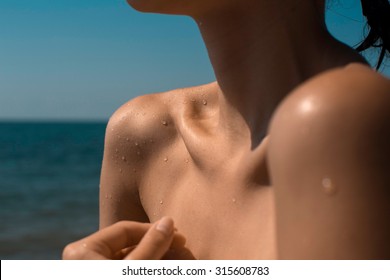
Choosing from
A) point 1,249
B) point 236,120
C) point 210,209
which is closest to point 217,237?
point 210,209

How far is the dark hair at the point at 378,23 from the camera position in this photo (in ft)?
4.71

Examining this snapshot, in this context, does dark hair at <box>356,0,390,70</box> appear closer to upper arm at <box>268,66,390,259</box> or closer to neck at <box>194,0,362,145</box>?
neck at <box>194,0,362,145</box>

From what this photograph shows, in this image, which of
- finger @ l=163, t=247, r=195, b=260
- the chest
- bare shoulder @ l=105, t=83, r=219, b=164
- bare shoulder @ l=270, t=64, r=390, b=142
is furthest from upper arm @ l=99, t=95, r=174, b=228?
bare shoulder @ l=270, t=64, r=390, b=142

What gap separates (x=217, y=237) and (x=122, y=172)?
0.53m

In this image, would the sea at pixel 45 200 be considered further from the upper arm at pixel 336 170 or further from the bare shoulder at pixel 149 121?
the upper arm at pixel 336 170

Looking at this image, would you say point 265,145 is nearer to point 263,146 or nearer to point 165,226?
point 263,146

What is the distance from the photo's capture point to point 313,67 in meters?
1.19

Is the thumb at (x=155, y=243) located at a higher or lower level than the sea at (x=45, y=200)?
higher

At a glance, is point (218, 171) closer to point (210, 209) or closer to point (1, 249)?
point (210, 209)

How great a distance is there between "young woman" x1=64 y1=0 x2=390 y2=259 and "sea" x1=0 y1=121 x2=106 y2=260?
6.51m

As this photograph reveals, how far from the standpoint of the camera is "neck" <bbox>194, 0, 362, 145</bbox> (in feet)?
3.97

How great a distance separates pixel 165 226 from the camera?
1.18 m

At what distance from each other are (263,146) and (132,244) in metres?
0.36

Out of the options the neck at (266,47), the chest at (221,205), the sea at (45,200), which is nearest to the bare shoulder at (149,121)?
the chest at (221,205)
